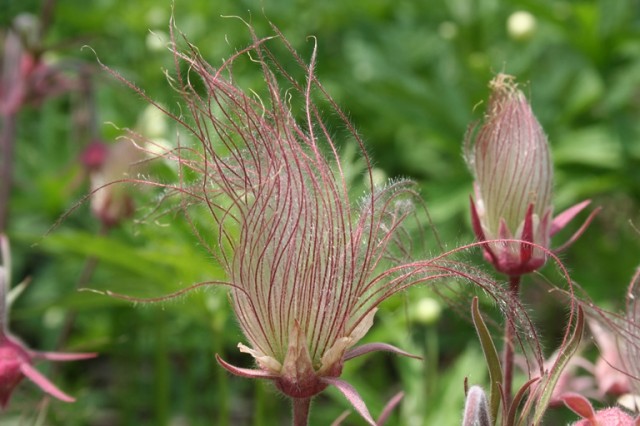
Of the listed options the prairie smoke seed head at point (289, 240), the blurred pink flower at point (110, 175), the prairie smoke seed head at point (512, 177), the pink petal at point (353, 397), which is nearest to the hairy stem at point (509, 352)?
the prairie smoke seed head at point (512, 177)

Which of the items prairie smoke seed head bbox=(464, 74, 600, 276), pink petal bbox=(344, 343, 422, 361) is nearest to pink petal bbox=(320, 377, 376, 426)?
pink petal bbox=(344, 343, 422, 361)

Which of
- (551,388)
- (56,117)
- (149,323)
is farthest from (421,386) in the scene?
(56,117)

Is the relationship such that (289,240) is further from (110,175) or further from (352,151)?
(110,175)

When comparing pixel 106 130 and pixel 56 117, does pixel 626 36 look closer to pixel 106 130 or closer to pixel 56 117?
pixel 106 130

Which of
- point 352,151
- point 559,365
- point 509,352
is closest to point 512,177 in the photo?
point 509,352

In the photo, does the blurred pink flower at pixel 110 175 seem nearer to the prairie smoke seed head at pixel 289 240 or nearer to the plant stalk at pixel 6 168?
the plant stalk at pixel 6 168
